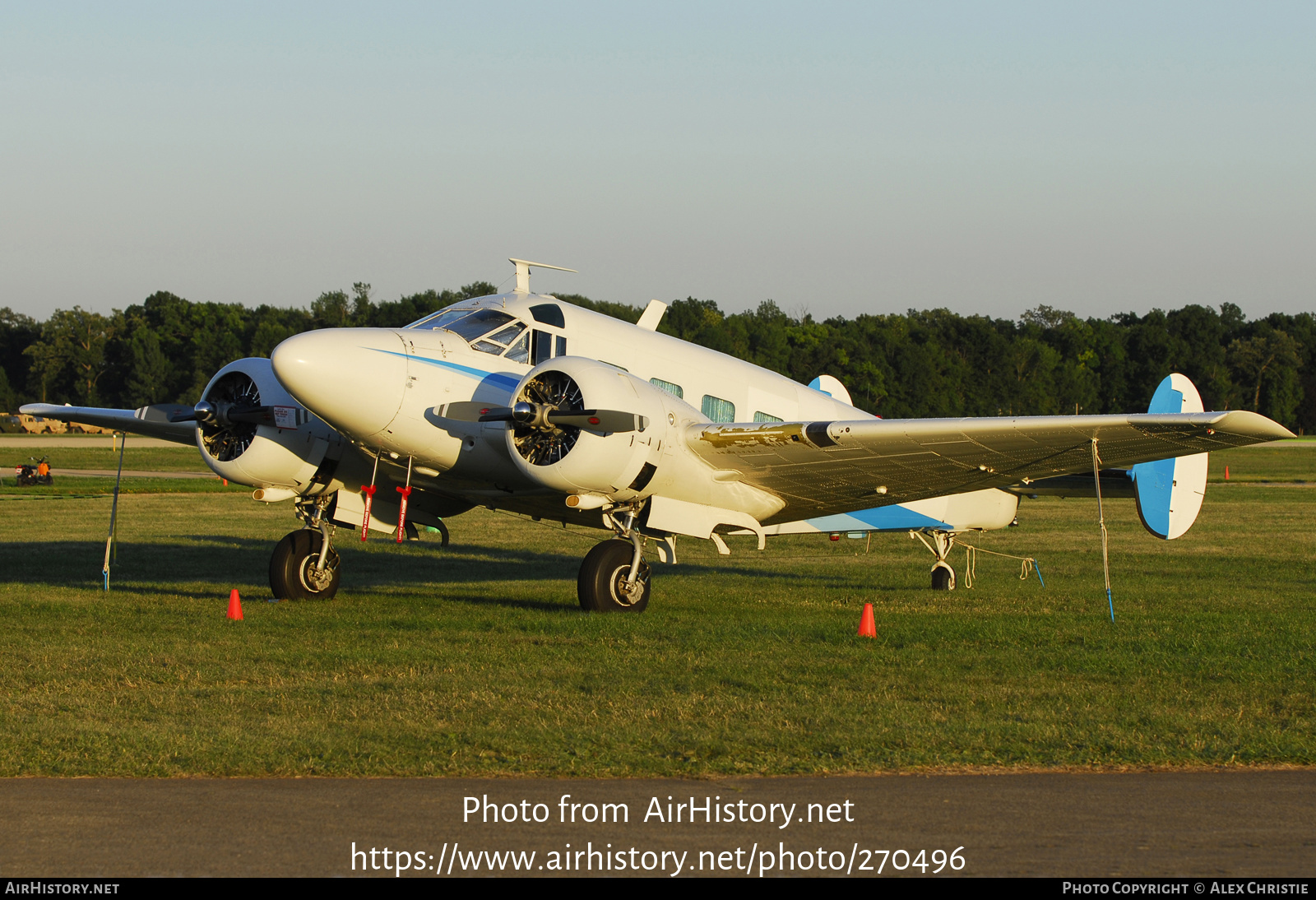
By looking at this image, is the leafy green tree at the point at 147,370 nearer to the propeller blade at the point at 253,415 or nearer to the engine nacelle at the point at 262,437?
the engine nacelle at the point at 262,437

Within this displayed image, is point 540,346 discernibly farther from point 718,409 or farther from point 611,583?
point 611,583

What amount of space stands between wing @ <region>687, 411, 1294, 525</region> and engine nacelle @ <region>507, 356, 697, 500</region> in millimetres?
857

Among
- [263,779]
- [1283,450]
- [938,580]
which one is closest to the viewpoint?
[263,779]

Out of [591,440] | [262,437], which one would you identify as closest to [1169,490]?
[591,440]

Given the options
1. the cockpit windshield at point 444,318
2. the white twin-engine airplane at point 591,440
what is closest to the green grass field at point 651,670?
the white twin-engine airplane at point 591,440

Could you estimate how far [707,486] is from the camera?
14906mm

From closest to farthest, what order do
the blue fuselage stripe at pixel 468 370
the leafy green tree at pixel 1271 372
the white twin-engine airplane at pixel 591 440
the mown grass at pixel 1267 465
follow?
1. the white twin-engine airplane at pixel 591 440
2. the blue fuselage stripe at pixel 468 370
3. the mown grass at pixel 1267 465
4. the leafy green tree at pixel 1271 372

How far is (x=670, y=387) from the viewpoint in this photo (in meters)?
15.6

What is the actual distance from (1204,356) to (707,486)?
118458 mm

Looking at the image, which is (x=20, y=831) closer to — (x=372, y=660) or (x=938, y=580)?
(x=372, y=660)

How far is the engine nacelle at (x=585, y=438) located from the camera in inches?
520

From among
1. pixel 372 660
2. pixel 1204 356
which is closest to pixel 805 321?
pixel 1204 356

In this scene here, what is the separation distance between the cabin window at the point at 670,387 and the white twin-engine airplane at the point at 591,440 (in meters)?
0.03

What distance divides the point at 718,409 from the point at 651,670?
19.5 feet
